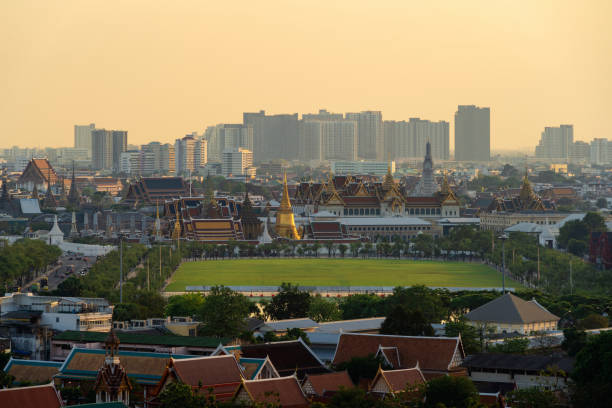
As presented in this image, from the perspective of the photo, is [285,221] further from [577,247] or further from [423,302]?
[423,302]

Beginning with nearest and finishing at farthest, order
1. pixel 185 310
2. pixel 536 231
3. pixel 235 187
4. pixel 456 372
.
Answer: pixel 456 372 → pixel 185 310 → pixel 536 231 → pixel 235 187

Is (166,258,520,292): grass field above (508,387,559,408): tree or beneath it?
beneath

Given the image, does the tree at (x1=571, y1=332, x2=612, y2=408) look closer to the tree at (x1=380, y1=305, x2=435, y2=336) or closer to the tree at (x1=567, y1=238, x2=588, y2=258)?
the tree at (x1=380, y1=305, x2=435, y2=336)

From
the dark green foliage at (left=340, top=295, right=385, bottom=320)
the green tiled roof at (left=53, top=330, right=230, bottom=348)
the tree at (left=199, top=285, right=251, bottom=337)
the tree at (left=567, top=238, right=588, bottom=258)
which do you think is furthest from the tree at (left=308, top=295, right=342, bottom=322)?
the tree at (left=567, top=238, right=588, bottom=258)

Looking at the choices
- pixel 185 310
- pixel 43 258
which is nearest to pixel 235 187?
pixel 43 258

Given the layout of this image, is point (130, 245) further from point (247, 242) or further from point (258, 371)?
point (258, 371)

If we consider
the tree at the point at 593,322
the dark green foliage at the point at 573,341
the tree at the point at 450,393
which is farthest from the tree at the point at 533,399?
the tree at the point at 593,322

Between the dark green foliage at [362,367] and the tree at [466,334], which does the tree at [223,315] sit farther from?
the dark green foliage at [362,367]

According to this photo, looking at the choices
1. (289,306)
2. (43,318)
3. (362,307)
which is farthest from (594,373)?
(362,307)
